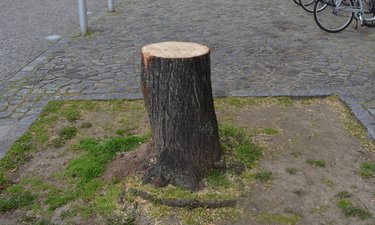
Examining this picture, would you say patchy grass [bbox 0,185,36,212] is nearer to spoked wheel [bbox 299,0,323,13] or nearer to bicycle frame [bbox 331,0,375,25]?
bicycle frame [bbox 331,0,375,25]

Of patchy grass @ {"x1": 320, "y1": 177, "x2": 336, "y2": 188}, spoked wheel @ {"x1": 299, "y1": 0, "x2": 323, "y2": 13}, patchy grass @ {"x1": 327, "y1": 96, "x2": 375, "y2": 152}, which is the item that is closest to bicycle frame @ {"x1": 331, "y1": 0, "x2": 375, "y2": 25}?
spoked wheel @ {"x1": 299, "y1": 0, "x2": 323, "y2": 13}

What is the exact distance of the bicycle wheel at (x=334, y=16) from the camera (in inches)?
373

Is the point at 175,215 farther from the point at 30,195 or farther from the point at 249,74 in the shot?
the point at 249,74

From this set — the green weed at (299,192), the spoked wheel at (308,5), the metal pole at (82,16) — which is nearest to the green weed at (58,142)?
the green weed at (299,192)

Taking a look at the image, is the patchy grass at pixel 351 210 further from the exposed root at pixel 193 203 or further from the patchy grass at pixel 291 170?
the exposed root at pixel 193 203

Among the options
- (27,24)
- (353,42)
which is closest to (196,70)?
(353,42)

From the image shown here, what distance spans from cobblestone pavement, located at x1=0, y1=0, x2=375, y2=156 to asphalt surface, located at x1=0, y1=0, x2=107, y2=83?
374 millimetres

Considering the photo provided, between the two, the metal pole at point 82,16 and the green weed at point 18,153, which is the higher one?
the metal pole at point 82,16

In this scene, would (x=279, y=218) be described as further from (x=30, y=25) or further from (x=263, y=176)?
(x=30, y=25)

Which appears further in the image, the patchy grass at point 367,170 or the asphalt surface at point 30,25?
the asphalt surface at point 30,25

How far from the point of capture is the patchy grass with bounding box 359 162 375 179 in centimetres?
414

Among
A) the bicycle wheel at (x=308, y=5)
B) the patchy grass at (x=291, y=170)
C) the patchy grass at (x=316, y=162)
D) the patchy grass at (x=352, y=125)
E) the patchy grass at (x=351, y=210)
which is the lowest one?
the patchy grass at (x=351, y=210)

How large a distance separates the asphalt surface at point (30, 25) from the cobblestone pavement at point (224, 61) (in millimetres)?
A: 374

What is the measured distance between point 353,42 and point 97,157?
5935 mm
